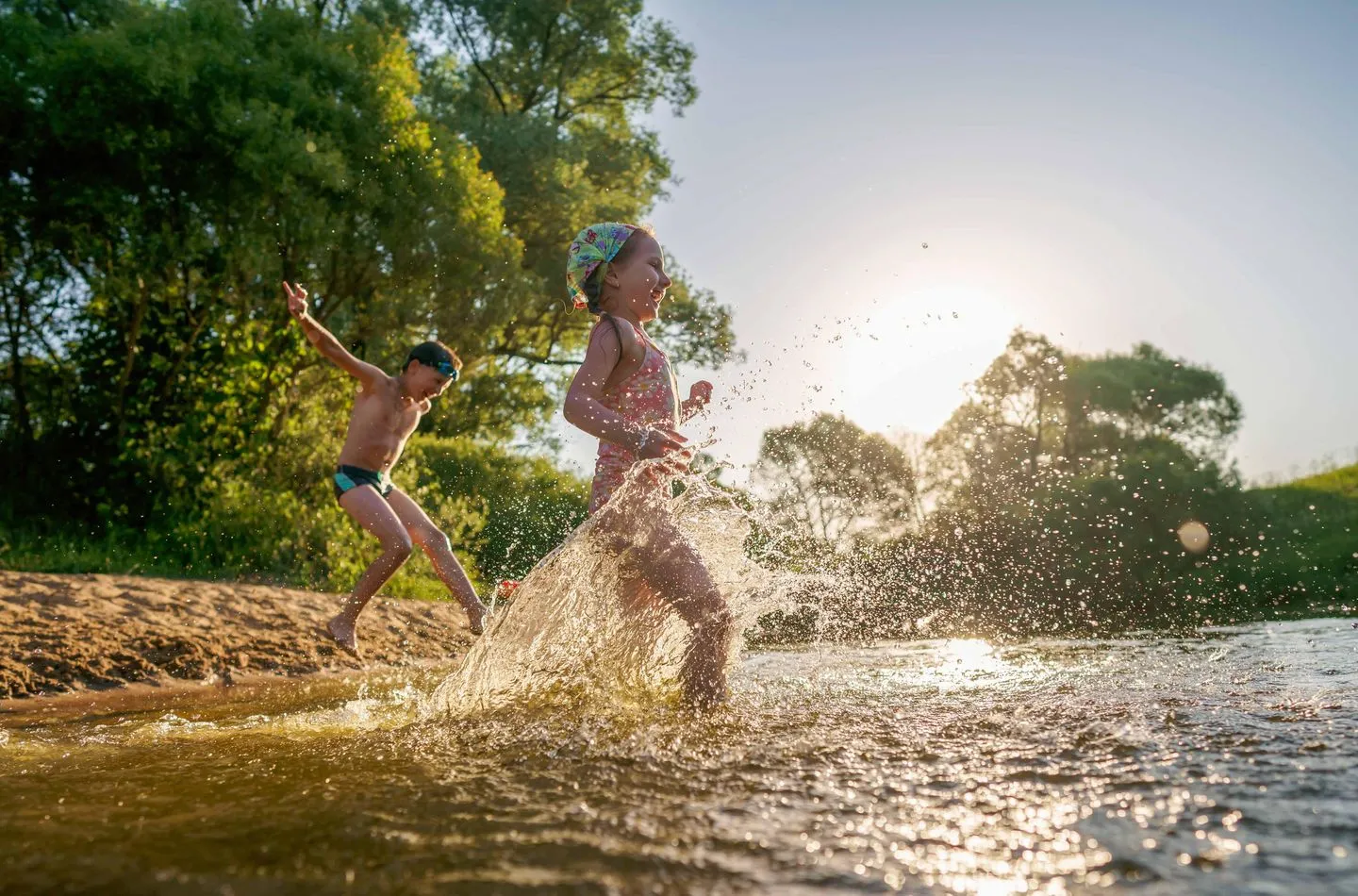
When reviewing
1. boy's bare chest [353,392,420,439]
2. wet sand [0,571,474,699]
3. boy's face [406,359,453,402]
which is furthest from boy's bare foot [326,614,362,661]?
boy's face [406,359,453,402]

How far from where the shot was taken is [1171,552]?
17.0 metres

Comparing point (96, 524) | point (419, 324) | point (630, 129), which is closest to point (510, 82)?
point (630, 129)

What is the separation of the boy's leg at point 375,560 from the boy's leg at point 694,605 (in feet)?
7.43

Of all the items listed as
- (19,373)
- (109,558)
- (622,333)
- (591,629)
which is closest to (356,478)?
(591,629)

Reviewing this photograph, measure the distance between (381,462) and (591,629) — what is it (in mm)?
2564

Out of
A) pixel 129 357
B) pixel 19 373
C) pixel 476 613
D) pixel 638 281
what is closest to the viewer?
pixel 638 281

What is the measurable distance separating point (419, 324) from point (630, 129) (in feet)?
37.9

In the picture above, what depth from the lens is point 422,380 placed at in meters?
6.26

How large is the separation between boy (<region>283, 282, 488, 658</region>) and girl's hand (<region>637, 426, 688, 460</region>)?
226 centimetres

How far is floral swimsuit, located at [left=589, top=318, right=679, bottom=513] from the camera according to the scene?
3947 mm

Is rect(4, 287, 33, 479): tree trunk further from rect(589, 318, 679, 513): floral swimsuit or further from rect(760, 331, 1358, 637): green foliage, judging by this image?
rect(589, 318, 679, 513): floral swimsuit

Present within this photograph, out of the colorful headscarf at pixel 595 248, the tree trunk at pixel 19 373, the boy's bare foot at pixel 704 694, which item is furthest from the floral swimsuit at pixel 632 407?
the tree trunk at pixel 19 373

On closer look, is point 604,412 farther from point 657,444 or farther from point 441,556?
point 441,556

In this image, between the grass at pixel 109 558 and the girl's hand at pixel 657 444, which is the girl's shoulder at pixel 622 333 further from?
the grass at pixel 109 558
